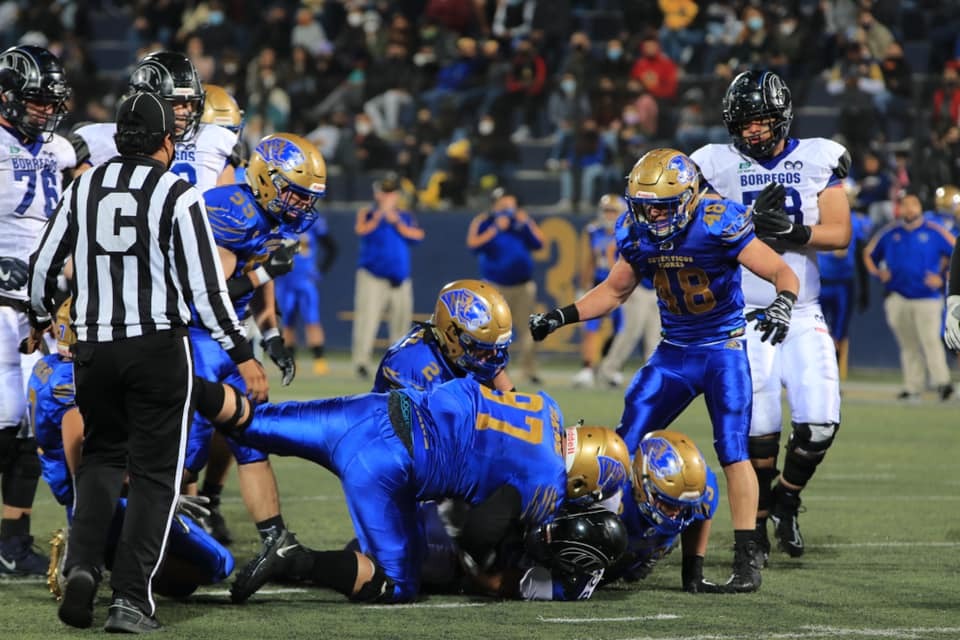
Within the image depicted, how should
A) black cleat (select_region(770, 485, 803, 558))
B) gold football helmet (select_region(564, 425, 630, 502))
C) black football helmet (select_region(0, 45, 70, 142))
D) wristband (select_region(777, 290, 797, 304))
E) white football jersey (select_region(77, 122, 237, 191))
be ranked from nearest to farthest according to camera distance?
gold football helmet (select_region(564, 425, 630, 502)) < wristband (select_region(777, 290, 797, 304)) < black football helmet (select_region(0, 45, 70, 142)) < black cleat (select_region(770, 485, 803, 558)) < white football jersey (select_region(77, 122, 237, 191))

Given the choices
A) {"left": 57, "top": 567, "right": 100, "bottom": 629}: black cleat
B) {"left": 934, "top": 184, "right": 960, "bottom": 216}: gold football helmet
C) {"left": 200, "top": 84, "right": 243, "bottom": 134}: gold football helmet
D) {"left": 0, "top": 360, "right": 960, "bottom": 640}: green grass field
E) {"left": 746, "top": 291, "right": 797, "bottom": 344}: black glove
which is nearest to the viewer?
{"left": 57, "top": 567, "right": 100, "bottom": 629}: black cleat

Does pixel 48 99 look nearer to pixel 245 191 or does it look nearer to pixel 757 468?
pixel 245 191

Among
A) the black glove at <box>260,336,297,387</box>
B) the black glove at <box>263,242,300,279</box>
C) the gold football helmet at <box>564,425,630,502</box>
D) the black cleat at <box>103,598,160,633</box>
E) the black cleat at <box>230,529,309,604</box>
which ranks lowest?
the black cleat at <box>103,598,160,633</box>

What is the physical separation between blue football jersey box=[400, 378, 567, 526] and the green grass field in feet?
1.38

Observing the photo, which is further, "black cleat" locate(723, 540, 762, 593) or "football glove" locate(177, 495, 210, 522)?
"black cleat" locate(723, 540, 762, 593)

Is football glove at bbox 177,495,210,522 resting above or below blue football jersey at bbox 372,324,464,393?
below

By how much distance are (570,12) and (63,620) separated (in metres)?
16.8

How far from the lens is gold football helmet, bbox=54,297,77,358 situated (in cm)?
612

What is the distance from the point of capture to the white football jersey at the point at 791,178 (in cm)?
710

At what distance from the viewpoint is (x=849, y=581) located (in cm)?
622

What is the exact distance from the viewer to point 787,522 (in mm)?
7023

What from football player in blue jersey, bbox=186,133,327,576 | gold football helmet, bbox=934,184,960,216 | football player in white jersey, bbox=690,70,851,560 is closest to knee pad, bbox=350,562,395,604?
football player in blue jersey, bbox=186,133,327,576

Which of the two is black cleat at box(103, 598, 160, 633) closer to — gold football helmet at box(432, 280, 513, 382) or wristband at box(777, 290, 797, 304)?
gold football helmet at box(432, 280, 513, 382)

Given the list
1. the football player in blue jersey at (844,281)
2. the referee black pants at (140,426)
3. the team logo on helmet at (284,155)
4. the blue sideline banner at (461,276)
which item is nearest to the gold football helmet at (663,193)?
the team logo on helmet at (284,155)
